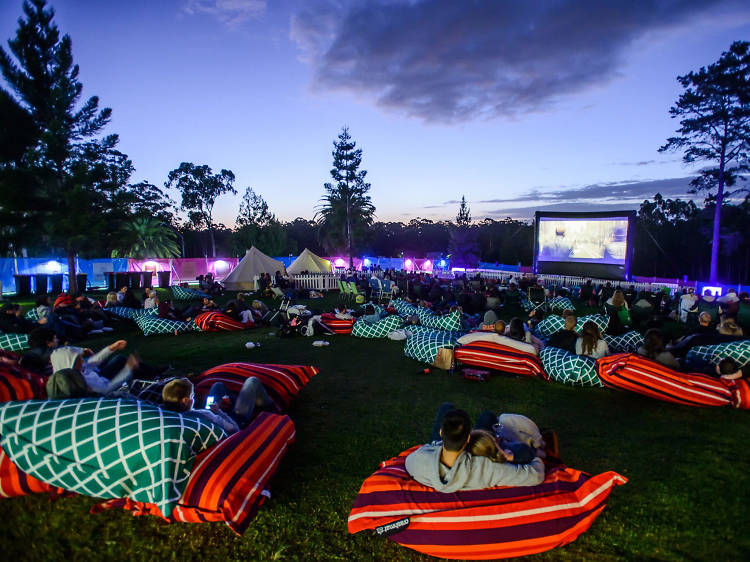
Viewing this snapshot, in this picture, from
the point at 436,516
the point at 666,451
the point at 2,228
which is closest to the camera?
the point at 436,516

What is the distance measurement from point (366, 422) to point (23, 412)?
297 cm

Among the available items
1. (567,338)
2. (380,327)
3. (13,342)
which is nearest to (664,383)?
(567,338)

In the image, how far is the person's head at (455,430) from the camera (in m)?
2.58

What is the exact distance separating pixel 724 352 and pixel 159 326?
10.3 metres

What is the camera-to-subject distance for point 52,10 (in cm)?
2181

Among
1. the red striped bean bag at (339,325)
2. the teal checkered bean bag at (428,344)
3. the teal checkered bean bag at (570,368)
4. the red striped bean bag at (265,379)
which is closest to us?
the red striped bean bag at (265,379)

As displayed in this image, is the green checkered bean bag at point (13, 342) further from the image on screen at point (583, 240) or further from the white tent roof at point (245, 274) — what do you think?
the image on screen at point (583, 240)

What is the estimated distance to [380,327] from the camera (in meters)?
9.22

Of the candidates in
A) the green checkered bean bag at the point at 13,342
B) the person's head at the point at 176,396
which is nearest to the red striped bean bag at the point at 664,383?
the person's head at the point at 176,396

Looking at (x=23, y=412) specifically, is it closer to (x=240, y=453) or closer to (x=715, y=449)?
(x=240, y=453)

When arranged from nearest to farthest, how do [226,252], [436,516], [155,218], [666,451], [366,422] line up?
[436,516]
[666,451]
[366,422]
[155,218]
[226,252]

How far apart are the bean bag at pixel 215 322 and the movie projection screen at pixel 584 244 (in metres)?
18.4

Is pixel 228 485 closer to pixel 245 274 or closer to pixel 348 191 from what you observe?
pixel 245 274

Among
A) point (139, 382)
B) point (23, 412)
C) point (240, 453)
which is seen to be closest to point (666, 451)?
point (240, 453)
